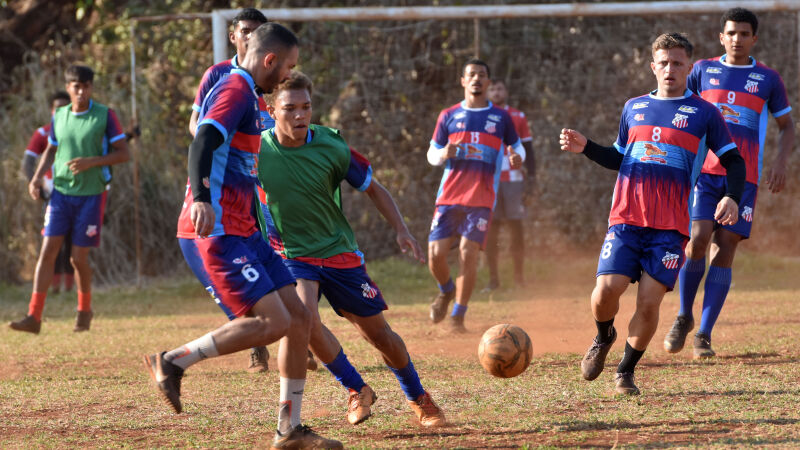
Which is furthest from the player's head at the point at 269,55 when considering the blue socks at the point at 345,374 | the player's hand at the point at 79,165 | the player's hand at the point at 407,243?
the player's hand at the point at 79,165

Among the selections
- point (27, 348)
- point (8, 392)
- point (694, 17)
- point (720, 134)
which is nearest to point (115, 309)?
point (27, 348)

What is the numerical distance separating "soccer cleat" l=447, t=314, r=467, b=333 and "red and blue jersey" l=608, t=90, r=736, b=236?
3.02 metres

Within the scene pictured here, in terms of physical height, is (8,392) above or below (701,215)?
below

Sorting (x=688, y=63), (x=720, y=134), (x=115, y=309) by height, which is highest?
(x=688, y=63)

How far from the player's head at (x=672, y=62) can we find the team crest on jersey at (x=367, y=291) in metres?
2.17

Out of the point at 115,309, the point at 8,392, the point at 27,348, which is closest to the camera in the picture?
the point at 8,392

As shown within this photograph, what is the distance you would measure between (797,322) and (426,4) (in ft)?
30.4

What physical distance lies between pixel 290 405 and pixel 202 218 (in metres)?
1.01

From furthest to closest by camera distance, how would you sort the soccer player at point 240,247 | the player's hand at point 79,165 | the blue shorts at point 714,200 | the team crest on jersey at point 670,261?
the player's hand at point 79,165 < the blue shorts at point 714,200 < the team crest on jersey at point 670,261 < the soccer player at point 240,247

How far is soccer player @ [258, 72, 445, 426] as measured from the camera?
16.6 ft

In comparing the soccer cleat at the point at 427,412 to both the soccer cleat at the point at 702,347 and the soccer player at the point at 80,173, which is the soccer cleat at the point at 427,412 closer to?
the soccer cleat at the point at 702,347

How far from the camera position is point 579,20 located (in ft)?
47.4

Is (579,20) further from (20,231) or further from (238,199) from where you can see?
(238,199)

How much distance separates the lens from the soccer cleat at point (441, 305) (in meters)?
8.84
